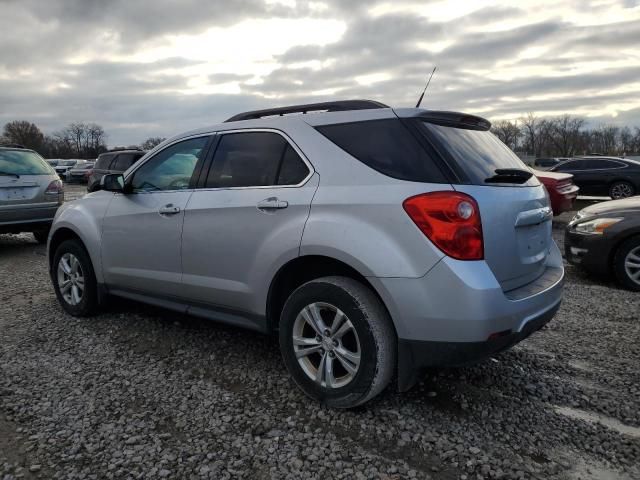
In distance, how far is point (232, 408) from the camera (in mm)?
3008

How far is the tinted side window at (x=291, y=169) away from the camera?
3100mm

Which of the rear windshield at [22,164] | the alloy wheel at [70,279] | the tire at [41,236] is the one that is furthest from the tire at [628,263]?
the tire at [41,236]

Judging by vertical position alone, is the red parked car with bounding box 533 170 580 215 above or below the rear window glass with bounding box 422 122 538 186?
below

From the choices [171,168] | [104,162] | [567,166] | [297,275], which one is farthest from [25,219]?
[567,166]

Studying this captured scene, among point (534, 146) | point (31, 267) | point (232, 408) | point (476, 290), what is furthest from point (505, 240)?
point (534, 146)

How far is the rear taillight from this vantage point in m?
Answer: 2.51

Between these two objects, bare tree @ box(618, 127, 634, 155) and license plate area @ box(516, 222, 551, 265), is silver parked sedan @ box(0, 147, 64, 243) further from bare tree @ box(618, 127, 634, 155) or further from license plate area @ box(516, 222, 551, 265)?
bare tree @ box(618, 127, 634, 155)

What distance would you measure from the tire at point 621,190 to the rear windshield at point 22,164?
14488 millimetres

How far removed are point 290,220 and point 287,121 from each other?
723mm

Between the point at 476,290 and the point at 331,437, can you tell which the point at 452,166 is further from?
the point at 331,437

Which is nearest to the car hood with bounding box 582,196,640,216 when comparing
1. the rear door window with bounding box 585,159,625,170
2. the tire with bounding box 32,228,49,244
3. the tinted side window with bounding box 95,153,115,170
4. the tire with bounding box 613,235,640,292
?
the tire with bounding box 613,235,640,292

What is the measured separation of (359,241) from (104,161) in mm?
14506

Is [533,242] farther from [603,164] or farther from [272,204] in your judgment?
[603,164]

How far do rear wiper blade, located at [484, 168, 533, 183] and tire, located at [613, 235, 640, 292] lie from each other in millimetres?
3316
